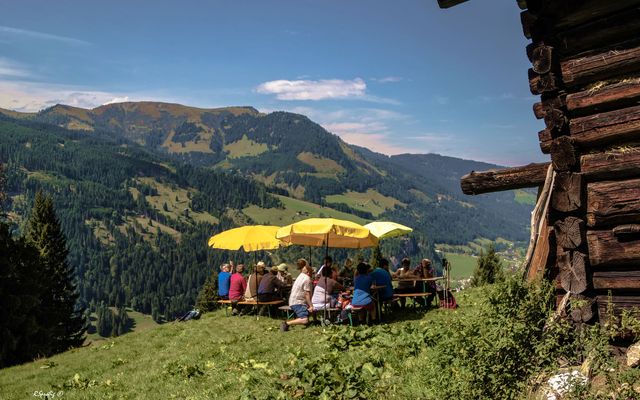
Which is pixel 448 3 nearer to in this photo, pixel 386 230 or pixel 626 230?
pixel 626 230

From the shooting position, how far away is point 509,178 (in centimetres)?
898

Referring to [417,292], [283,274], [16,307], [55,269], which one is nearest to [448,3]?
[417,292]

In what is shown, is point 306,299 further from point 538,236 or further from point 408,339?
point 538,236

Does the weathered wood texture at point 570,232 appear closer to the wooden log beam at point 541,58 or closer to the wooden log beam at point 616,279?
A: the wooden log beam at point 616,279

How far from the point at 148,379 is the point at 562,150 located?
10.8 metres

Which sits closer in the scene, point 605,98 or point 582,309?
point 582,309

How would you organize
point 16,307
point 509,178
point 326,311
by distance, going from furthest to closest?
point 16,307 < point 326,311 < point 509,178

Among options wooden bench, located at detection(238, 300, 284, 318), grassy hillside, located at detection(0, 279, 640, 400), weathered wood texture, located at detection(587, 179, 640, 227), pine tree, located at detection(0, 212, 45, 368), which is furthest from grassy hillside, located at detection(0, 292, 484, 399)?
pine tree, located at detection(0, 212, 45, 368)

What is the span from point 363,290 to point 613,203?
964cm

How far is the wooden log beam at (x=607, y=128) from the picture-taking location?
767cm

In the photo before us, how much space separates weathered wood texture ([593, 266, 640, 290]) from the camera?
7566mm

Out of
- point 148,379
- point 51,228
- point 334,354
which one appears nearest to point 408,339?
point 334,354

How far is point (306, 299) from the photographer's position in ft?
58.4

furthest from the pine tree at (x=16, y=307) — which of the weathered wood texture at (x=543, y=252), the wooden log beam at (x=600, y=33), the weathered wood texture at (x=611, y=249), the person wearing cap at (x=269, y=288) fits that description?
the wooden log beam at (x=600, y=33)
